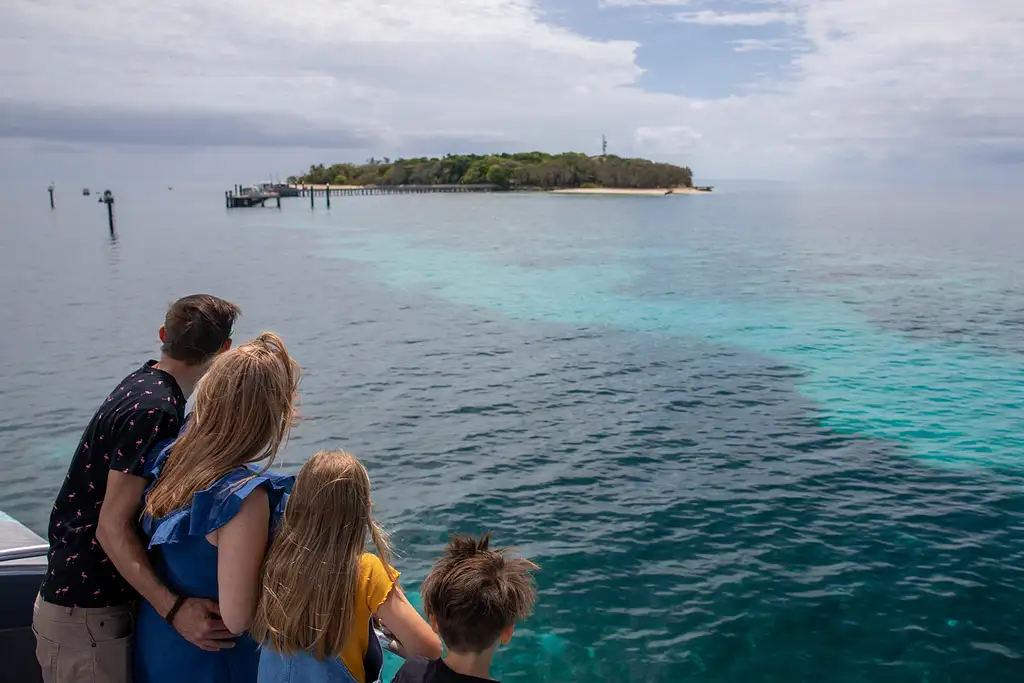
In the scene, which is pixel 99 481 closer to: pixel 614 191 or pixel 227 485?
pixel 227 485

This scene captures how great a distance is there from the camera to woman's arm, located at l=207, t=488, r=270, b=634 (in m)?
2.90

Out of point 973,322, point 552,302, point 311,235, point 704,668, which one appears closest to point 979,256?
point 973,322

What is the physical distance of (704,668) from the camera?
28.0ft

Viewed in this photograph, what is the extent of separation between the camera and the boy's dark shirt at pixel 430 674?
3148mm

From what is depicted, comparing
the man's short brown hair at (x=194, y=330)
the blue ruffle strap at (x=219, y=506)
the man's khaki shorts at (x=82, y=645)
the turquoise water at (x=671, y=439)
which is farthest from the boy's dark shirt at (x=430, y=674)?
the turquoise water at (x=671, y=439)

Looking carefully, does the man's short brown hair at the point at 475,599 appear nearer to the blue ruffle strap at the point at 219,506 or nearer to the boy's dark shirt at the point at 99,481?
the blue ruffle strap at the point at 219,506

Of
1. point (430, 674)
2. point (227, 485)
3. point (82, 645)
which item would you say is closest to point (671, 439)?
point (430, 674)

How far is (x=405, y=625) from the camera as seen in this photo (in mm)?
3109

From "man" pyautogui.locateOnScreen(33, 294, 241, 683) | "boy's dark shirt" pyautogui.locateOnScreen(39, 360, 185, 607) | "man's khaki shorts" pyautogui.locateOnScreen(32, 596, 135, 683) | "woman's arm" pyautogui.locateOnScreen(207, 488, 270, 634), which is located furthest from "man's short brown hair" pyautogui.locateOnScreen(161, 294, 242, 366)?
"man's khaki shorts" pyautogui.locateOnScreen(32, 596, 135, 683)

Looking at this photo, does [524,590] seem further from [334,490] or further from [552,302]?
[552,302]

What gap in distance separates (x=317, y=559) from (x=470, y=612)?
2.11 feet

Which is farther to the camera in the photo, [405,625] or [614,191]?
[614,191]

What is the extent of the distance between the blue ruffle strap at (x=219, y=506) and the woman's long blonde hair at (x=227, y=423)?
4 centimetres

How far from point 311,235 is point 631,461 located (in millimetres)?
61761
